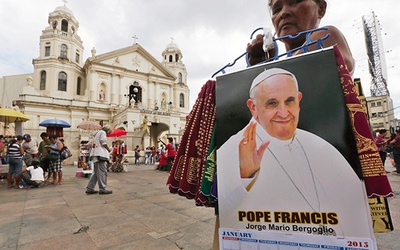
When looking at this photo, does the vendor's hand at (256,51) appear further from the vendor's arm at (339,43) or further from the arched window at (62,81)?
the arched window at (62,81)

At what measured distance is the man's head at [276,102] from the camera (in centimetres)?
79

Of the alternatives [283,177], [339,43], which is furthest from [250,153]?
[339,43]

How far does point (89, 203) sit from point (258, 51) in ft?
12.8

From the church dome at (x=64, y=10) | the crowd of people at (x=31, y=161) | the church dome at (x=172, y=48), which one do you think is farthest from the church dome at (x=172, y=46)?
the crowd of people at (x=31, y=161)

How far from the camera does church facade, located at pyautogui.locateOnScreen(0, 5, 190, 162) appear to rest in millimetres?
21125

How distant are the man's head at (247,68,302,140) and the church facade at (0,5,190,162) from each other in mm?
18337

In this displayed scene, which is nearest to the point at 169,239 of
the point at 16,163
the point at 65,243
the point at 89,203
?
the point at 65,243

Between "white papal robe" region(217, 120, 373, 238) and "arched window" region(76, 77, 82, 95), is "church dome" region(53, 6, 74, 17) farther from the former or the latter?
"white papal robe" region(217, 120, 373, 238)

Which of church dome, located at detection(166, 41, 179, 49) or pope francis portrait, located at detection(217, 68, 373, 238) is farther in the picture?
church dome, located at detection(166, 41, 179, 49)

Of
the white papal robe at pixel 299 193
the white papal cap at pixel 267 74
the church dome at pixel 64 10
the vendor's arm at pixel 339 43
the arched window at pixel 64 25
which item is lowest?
the white papal robe at pixel 299 193

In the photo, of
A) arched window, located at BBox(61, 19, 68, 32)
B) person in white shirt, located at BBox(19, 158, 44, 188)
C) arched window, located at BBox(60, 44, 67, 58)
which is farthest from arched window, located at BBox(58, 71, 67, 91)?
person in white shirt, located at BBox(19, 158, 44, 188)

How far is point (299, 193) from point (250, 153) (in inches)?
9.1

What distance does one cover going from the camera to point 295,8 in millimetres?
1094

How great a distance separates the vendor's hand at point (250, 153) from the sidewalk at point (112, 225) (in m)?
1.32
